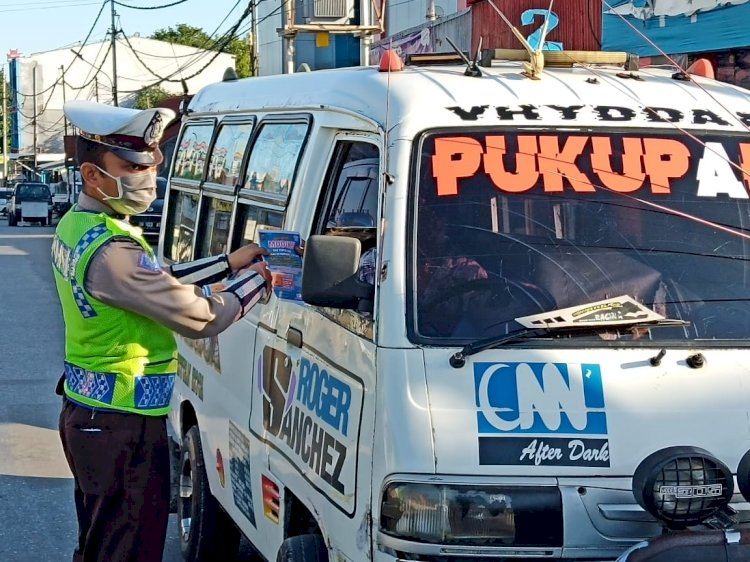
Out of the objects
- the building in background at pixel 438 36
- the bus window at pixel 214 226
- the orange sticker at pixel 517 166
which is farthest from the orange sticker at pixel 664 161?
the building in background at pixel 438 36

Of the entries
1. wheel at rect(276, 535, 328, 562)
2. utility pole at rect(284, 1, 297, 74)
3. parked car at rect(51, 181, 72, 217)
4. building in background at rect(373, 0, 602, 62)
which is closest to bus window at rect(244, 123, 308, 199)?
wheel at rect(276, 535, 328, 562)

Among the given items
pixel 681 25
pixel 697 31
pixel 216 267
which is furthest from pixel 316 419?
pixel 681 25

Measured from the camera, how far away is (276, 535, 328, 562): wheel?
374 cm

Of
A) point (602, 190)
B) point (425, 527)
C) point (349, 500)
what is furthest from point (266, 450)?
point (602, 190)

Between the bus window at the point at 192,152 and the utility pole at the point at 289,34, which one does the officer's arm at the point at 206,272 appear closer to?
the bus window at the point at 192,152

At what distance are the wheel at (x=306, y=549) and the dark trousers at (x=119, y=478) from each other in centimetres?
45

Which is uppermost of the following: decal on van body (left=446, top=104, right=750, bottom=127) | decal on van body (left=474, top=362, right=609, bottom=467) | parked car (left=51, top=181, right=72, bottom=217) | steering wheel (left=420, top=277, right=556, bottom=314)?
decal on van body (left=446, top=104, right=750, bottom=127)

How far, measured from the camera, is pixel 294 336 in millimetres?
4117

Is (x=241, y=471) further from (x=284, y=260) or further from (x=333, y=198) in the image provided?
(x=333, y=198)

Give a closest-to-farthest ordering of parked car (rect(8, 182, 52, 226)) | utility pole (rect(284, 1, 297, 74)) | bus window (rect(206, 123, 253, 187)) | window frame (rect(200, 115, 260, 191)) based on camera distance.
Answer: window frame (rect(200, 115, 260, 191)) < bus window (rect(206, 123, 253, 187)) < utility pole (rect(284, 1, 297, 74)) < parked car (rect(8, 182, 52, 226))

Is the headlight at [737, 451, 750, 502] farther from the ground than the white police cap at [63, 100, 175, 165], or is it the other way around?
the white police cap at [63, 100, 175, 165]

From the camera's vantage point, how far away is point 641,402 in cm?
326

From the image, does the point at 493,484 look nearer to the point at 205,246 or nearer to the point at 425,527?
the point at 425,527

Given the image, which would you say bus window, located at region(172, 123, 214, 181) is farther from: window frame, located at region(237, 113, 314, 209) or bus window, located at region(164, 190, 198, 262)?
window frame, located at region(237, 113, 314, 209)
